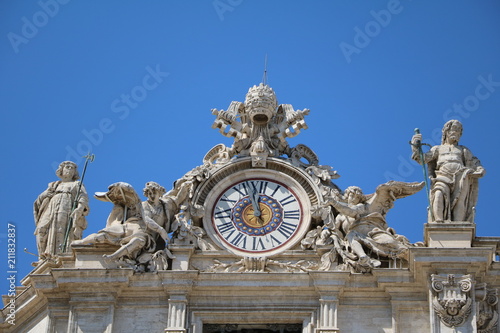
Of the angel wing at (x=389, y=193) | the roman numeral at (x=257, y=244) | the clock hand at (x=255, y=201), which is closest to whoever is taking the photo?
the roman numeral at (x=257, y=244)

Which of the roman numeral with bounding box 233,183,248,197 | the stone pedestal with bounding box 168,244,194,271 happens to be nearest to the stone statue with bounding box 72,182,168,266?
the stone pedestal with bounding box 168,244,194,271

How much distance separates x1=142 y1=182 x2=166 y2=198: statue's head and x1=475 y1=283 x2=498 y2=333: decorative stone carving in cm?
598

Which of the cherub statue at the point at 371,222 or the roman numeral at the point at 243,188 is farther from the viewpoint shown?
the roman numeral at the point at 243,188

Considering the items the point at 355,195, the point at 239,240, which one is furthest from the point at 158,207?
the point at 355,195

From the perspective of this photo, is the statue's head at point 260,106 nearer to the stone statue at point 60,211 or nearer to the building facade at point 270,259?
the building facade at point 270,259

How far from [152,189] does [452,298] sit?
5.83 meters

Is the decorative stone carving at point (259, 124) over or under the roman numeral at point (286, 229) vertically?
over

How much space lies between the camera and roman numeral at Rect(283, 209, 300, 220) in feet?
101

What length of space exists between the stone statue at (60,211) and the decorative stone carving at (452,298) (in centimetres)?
670

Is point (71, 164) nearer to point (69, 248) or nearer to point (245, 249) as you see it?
point (69, 248)

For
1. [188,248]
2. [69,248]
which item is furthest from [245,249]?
[69,248]

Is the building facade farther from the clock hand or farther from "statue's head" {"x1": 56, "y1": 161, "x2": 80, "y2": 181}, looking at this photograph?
"statue's head" {"x1": 56, "y1": 161, "x2": 80, "y2": 181}

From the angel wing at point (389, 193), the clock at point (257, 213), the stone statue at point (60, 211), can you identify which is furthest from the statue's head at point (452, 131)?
the stone statue at point (60, 211)

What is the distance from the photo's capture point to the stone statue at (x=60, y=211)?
31.3 m
